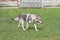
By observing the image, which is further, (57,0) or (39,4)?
(57,0)

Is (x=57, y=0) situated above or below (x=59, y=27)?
below

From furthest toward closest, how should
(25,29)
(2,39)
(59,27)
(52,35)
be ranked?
(59,27) → (25,29) → (52,35) → (2,39)

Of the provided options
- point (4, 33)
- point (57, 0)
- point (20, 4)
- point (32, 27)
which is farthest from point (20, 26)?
point (57, 0)

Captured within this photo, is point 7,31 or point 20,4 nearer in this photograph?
point 7,31

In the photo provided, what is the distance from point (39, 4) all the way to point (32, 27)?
1228 centimetres

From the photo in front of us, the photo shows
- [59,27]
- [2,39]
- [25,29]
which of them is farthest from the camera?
[59,27]

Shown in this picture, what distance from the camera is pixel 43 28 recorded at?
1371 cm

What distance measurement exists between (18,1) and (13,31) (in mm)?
14217

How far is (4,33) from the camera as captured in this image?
41.0 feet

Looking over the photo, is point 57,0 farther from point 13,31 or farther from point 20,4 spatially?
point 13,31

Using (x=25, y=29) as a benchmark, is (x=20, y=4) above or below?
below

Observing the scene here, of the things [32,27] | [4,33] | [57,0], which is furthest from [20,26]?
[57,0]

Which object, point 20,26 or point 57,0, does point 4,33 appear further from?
point 57,0

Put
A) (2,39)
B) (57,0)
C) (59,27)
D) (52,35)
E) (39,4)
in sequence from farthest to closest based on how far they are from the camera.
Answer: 1. (57,0)
2. (39,4)
3. (59,27)
4. (52,35)
5. (2,39)
